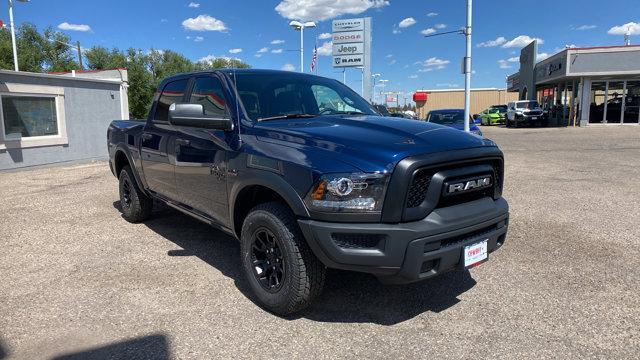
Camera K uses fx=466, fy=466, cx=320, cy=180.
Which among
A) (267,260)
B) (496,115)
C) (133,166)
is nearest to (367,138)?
(267,260)

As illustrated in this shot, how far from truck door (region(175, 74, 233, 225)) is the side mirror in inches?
5.7

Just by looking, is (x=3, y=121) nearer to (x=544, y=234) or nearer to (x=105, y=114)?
(x=105, y=114)

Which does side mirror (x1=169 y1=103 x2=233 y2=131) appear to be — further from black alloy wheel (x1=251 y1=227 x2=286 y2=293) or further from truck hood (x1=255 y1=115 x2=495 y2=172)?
black alloy wheel (x1=251 y1=227 x2=286 y2=293)

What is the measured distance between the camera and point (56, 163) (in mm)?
13430

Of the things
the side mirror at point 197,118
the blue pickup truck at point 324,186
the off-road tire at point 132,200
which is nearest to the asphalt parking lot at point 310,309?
the off-road tire at point 132,200

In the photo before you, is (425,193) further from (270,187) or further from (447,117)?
(447,117)

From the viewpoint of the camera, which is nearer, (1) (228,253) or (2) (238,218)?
(2) (238,218)

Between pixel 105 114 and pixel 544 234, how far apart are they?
14.1 meters

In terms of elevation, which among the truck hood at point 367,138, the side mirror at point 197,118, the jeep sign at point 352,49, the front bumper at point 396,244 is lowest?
the front bumper at point 396,244

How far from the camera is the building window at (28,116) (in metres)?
12.0

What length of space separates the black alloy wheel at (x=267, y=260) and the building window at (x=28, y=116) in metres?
11.3

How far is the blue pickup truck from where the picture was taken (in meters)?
2.87

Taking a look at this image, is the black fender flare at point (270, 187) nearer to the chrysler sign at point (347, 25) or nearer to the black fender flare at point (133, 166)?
the black fender flare at point (133, 166)

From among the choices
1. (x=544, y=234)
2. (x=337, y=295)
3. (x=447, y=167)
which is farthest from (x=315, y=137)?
(x=544, y=234)
